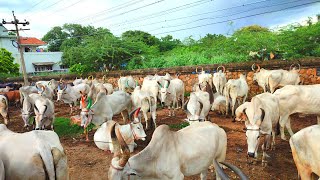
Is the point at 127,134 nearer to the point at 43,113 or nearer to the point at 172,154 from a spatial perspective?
the point at 172,154

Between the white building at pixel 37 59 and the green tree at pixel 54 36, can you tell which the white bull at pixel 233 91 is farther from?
the green tree at pixel 54 36

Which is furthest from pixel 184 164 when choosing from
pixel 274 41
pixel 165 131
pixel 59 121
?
pixel 274 41

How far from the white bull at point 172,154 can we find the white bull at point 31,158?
2.53 feet

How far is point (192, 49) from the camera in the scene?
25.8 m

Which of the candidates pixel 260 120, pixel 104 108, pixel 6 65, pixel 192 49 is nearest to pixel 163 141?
pixel 260 120

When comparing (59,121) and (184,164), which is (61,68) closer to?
(59,121)

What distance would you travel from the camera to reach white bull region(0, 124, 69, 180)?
3.46 m

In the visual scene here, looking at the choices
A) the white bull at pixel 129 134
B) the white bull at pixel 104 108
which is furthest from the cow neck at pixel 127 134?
the white bull at pixel 104 108

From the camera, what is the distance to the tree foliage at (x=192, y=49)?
1596 centimetres

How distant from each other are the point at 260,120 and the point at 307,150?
2.03m

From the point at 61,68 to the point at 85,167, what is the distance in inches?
1723

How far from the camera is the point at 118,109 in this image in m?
10.3

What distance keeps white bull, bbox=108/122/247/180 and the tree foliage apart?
12.8 metres

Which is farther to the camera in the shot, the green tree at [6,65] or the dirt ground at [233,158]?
the green tree at [6,65]
